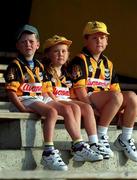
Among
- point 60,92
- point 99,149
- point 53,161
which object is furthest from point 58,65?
point 53,161

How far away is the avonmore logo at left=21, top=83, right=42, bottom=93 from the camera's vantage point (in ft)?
18.8

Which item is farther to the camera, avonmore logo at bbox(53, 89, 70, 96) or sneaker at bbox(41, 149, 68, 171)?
avonmore logo at bbox(53, 89, 70, 96)

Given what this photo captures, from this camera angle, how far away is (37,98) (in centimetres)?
573

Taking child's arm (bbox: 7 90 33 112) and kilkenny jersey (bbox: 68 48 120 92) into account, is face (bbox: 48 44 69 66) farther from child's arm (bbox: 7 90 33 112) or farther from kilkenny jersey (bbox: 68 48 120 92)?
child's arm (bbox: 7 90 33 112)

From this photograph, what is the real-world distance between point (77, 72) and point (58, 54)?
0.83 feet

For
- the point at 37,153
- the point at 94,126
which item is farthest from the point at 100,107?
the point at 37,153

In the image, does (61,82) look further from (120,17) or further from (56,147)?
(120,17)

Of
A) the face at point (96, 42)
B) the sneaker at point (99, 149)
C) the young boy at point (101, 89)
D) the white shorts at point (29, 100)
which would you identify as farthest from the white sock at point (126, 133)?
the face at point (96, 42)

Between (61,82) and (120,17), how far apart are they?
3.18 metres

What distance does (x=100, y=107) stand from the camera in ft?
19.3

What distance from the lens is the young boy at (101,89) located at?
5742 mm

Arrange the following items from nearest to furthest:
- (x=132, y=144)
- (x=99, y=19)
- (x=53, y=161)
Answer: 1. (x=53, y=161)
2. (x=132, y=144)
3. (x=99, y=19)

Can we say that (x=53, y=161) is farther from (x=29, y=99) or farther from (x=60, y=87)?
(x=60, y=87)

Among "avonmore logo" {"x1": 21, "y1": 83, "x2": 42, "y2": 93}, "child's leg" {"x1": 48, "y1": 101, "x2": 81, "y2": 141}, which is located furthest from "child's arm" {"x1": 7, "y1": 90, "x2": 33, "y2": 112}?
"child's leg" {"x1": 48, "y1": 101, "x2": 81, "y2": 141}
